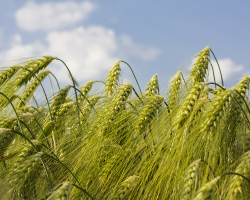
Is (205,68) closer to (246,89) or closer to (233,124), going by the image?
(246,89)

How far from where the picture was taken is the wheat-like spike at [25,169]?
141 cm

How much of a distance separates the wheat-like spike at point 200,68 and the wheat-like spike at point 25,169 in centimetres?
111

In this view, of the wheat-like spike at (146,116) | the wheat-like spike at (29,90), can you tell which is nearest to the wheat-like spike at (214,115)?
the wheat-like spike at (146,116)

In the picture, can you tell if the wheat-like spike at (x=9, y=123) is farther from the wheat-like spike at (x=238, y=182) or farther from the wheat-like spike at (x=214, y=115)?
the wheat-like spike at (x=238, y=182)

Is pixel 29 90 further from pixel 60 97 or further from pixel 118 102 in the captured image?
pixel 118 102

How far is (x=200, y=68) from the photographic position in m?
2.13

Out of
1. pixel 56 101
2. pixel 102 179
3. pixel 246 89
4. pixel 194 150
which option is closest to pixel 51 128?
pixel 56 101

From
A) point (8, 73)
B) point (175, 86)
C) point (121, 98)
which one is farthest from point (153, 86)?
point (8, 73)

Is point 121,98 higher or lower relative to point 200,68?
lower

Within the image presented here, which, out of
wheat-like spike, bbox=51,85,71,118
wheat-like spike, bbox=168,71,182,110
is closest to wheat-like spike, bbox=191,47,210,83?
wheat-like spike, bbox=168,71,182,110

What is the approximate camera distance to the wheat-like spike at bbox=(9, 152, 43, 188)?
1406 millimetres

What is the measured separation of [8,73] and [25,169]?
90 cm

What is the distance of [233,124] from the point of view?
5.64 feet

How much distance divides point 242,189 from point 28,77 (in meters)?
1.49
